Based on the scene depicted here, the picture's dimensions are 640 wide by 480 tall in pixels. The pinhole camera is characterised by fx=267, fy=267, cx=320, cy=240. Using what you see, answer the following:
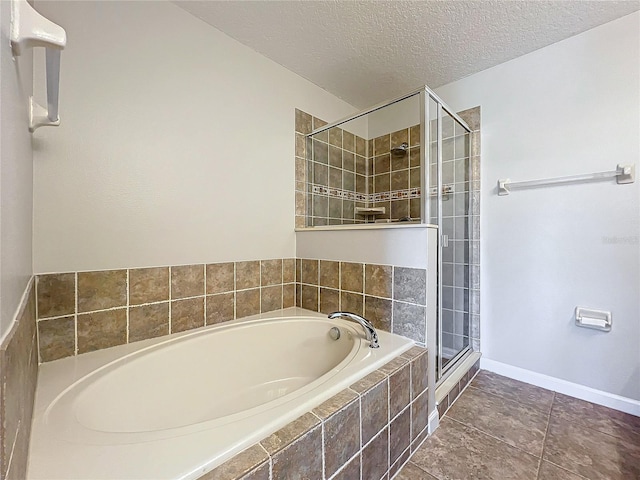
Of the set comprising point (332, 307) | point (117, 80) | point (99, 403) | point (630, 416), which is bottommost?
point (630, 416)

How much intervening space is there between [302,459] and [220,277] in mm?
1064

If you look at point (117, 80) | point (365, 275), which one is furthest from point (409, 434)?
point (117, 80)

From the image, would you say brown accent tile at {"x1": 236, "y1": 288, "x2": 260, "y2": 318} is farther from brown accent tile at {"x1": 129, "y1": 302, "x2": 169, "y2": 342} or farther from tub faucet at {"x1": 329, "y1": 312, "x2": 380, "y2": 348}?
tub faucet at {"x1": 329, "y1": 312, "x2": 380, "y2": 348}

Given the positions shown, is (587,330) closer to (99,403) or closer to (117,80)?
(99,403)

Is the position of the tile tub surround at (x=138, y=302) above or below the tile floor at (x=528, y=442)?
above

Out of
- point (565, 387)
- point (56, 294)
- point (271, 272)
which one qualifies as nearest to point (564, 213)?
point (565, 387)

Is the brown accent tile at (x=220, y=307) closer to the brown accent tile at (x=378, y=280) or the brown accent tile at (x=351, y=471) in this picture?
the brown accent tile at (x=378, y=280)

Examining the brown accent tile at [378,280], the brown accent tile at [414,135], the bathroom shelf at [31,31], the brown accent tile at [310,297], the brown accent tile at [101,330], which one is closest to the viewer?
the bathroom shelf at [31,31]

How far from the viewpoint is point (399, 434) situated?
1056 millimetres

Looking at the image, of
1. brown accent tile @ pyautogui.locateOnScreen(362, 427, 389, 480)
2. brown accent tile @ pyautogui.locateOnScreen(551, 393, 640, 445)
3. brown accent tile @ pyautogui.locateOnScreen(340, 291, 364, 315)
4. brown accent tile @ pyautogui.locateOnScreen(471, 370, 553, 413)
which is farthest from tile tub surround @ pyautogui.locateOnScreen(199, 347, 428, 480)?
brown accent tile @ pyautogui.locateOnScreen(551, 393, 640, 445)

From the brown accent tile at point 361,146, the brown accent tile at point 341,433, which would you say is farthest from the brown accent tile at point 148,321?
the brown accent tile at point 361,146

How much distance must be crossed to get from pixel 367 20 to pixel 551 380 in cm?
240

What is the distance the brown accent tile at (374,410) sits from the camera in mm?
878

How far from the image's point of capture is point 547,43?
5.44 ft
